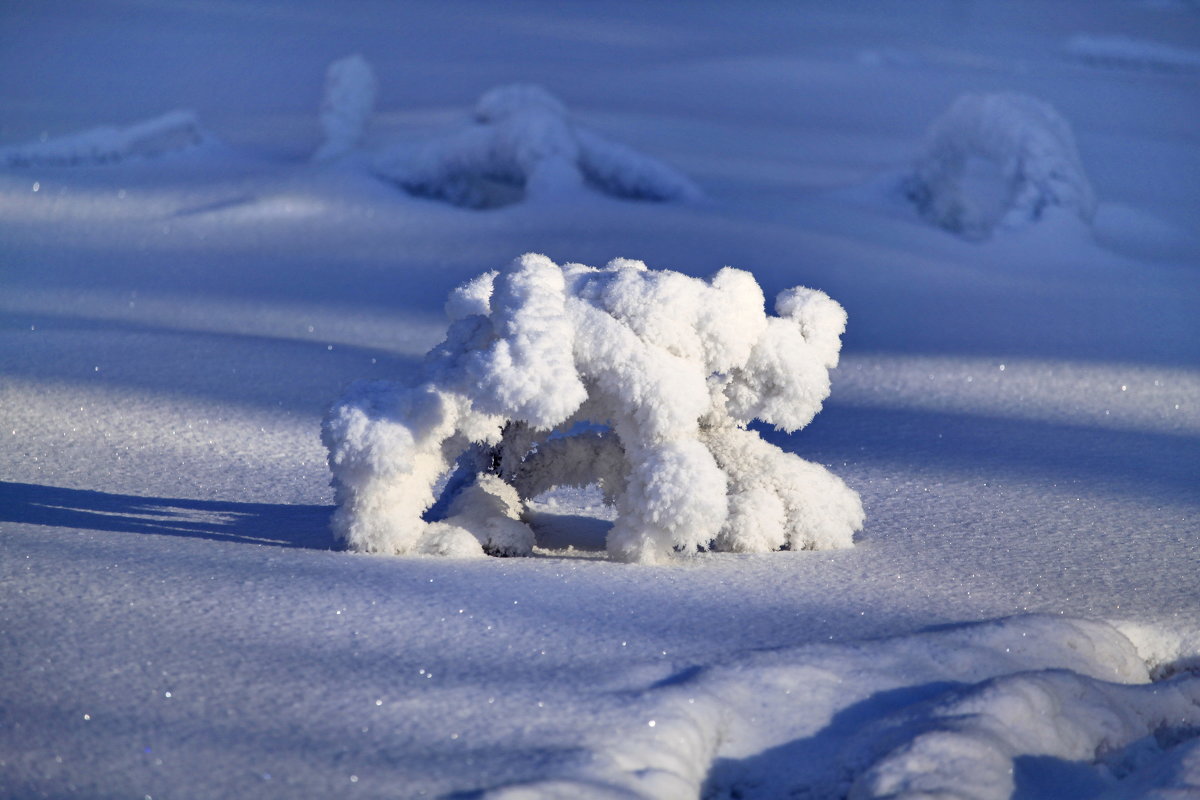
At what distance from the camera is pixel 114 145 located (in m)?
5.65

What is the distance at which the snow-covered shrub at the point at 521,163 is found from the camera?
5082 mm

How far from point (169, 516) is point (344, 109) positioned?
3.78m

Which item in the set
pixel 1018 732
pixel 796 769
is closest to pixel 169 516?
pixel 796 769

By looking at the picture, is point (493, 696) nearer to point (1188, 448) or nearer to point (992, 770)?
point (992, 770)

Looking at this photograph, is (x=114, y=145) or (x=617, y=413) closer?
(x=617, y=413)

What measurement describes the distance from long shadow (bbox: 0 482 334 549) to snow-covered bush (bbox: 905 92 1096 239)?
11.3ft

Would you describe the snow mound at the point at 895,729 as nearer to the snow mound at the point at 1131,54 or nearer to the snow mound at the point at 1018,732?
the snow mound at the point at 1018,732

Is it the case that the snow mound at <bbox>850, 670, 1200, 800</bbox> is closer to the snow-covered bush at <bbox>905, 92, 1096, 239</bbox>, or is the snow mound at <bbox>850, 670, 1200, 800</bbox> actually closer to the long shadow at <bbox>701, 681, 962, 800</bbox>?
the long shadow at <bbox>701, 681, 962, 800</bbox>

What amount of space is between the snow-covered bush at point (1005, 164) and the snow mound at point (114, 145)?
3262mm

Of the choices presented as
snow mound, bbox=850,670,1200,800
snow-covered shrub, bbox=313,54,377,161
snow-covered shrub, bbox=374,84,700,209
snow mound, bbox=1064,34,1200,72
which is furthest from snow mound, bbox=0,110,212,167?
snow mound, bbox=1064,34,1200,72

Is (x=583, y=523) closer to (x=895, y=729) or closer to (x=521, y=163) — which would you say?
(x=895, y=729)

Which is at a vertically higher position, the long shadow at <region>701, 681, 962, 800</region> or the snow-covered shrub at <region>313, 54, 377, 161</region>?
the snow-covered shrub at <region>313, 54, 377, 161</region>

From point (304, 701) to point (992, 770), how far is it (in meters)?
0.73

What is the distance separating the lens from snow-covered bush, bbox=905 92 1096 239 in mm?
4797
